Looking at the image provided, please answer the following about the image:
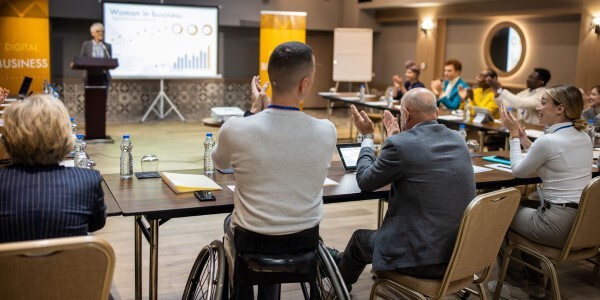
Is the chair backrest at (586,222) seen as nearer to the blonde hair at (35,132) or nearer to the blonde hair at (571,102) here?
the blonde hair at (571,102)

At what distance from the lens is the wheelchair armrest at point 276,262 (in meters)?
2.23

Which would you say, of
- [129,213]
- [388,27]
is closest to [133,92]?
[388,27]

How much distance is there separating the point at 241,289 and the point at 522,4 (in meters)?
7.88

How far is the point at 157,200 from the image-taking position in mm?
2725

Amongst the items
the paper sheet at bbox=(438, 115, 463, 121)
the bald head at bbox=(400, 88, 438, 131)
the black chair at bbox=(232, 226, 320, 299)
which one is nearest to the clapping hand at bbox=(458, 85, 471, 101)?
the paper sheet at bbox=(438, 115, 463, 121)

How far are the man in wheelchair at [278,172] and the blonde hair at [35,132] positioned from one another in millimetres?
544

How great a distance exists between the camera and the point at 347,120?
38.4 ft

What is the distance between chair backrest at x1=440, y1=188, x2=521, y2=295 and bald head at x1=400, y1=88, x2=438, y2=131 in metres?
0.45

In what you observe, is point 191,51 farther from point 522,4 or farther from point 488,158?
point 488,158

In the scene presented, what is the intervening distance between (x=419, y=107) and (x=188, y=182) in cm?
113

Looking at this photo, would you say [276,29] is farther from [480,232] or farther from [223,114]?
[480,232]

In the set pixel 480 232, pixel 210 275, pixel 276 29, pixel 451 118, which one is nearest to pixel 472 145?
pixel 480 232

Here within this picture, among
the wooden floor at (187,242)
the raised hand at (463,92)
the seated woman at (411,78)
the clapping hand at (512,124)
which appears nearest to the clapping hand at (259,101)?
the wooden floor at (187,242)

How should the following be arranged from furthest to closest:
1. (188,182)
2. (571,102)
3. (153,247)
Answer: (571,102) → (188,182) → (153,247)
